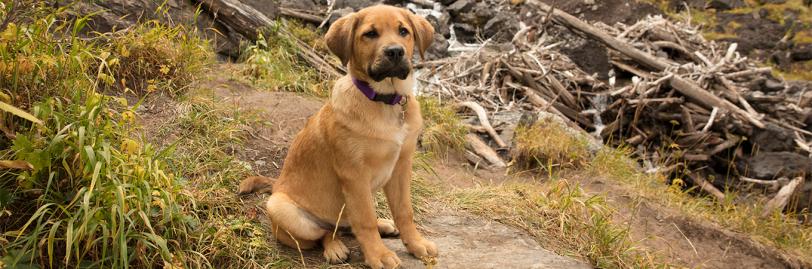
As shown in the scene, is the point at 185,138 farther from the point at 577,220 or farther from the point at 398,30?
the point at 577,220

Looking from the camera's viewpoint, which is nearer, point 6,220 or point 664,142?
point 6,220

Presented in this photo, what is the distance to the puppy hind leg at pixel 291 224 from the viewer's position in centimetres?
348

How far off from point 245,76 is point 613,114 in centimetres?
559

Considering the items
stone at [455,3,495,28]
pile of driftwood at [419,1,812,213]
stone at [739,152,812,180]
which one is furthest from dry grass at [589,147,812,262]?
stone at [455,3,495,28]

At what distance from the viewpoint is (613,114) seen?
9422mm

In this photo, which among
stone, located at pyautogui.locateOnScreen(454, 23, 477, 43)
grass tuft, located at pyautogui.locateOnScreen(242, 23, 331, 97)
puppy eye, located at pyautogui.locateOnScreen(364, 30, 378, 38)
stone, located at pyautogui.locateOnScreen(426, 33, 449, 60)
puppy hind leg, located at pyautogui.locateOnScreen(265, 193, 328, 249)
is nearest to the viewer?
puppy eye, located at pyautogui.locateOnScreen(364, 30, 378, 38)

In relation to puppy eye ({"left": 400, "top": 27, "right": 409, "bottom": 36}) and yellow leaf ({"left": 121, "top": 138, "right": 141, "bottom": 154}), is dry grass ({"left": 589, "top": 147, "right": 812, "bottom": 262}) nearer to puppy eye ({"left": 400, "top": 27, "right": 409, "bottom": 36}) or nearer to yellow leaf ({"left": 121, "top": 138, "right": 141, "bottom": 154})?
puppy eye ({"left": 400, "top": 27, "right": 409, "bottom": 36})

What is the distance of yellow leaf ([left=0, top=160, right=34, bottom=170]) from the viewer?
2.77 metres

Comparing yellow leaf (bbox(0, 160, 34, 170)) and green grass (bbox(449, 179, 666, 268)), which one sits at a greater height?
yellow leaf (bbox(0, 160, 34, 170))

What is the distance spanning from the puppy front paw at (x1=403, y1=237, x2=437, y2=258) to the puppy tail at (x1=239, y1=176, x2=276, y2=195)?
1.08m

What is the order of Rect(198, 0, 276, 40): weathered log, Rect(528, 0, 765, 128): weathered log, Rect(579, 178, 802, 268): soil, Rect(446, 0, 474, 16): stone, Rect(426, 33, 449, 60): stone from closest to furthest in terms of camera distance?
Rect(579, 178, 802, 268): soil < Rect(198, 0, 276, 40): weathered log < Rect(528, 0, 765, 128): weathered log < Rect(426, 33, 449, 60): stone < Rect(446, 0, 474, 16): stone

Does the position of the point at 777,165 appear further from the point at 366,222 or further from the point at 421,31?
the point at 366,222

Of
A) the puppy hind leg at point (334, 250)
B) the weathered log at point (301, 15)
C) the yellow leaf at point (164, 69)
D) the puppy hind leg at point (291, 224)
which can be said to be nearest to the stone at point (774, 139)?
the weathered log at point (301, 15)

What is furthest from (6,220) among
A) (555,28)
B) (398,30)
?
(555,28)
